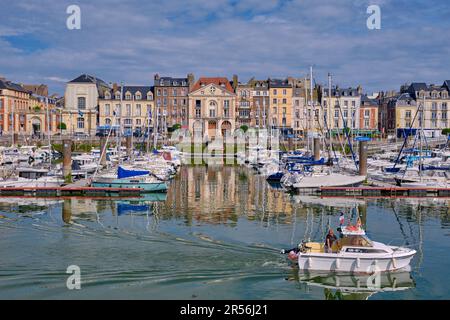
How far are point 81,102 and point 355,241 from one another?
299ft

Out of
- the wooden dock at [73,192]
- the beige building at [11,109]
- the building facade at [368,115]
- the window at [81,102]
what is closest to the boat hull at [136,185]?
the wooden dock at [73,192]

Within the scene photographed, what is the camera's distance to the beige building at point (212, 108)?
103938mm

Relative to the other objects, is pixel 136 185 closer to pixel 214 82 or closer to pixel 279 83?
pixel 214 82

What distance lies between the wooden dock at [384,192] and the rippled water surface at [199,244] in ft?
6.85

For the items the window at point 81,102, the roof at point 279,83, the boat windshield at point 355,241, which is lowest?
the boat windshield at point 355,241

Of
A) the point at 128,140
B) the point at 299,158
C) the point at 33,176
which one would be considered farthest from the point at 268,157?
the point at 33,176

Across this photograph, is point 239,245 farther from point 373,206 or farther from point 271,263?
point 373,206

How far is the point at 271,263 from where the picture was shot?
22312 mm

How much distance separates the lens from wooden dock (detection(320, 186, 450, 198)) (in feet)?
141

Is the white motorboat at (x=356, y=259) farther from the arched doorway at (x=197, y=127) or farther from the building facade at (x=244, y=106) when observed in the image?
the building facade at (x=244, y=106)

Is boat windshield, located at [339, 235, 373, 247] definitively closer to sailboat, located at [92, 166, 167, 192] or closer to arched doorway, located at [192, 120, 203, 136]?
sailboat, located at [92, 166, 167, 192]

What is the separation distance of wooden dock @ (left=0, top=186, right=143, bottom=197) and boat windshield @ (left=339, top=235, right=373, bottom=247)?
23.1 m

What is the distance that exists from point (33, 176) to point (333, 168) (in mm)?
25327

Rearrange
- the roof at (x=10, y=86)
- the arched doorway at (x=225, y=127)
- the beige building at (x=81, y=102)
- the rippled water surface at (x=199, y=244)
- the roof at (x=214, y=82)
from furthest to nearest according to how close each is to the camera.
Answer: the beige building at (x=81, y=102) → the roof at (x=214, y=82) → the arched doorway at (x=225, y=127) → the roof at (x=10, y=86) → the rippled water surface at (x=199, y=244)
